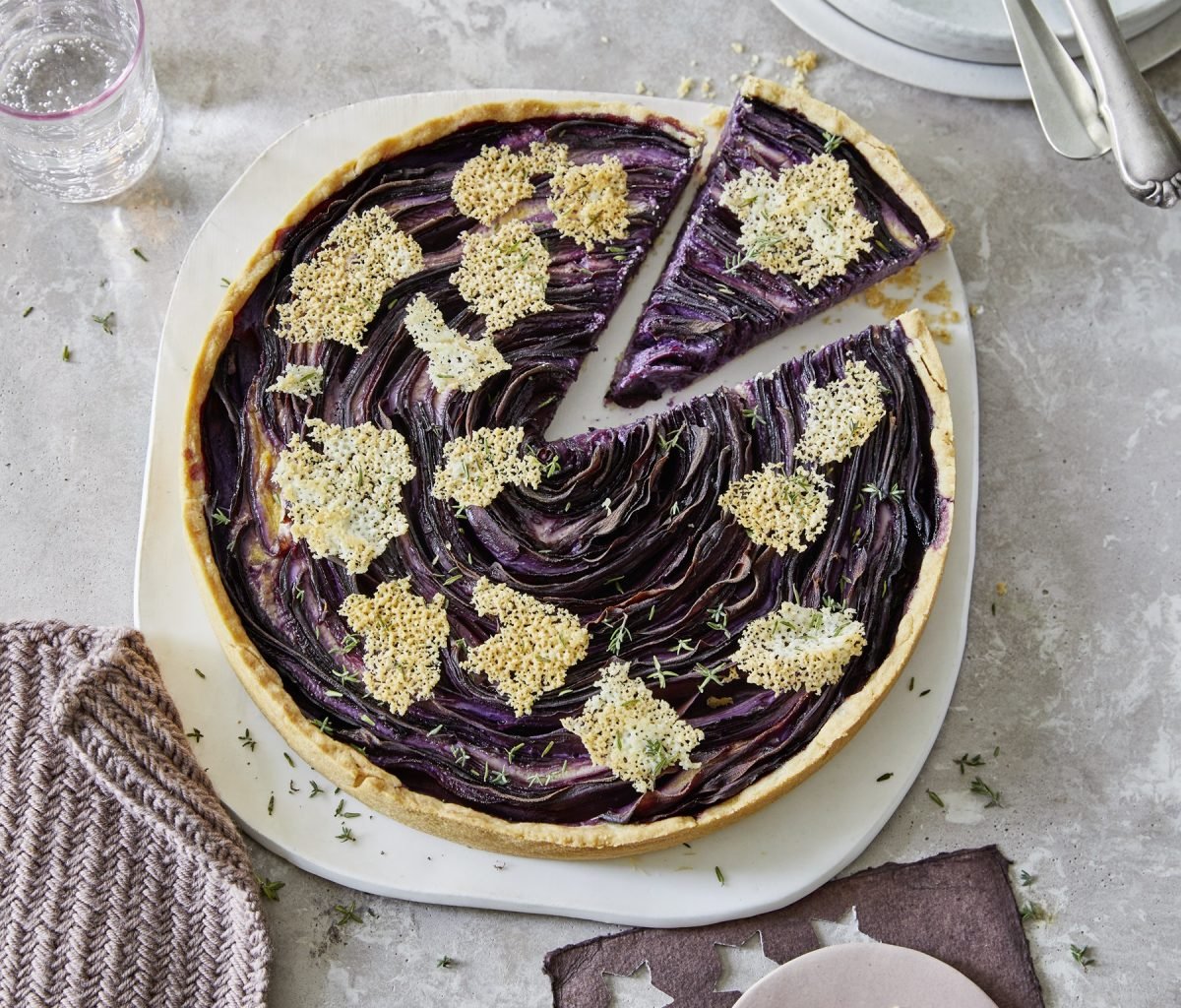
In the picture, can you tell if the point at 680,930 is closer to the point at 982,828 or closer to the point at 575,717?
the point at 575,717

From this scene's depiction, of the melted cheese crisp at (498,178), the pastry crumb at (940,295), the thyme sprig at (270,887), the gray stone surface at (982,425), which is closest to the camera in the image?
the thyme sprig at (270,887)

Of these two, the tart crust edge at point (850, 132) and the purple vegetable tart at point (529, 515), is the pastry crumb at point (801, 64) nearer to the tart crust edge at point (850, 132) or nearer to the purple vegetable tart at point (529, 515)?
the tart crust edge at point (850, 132)

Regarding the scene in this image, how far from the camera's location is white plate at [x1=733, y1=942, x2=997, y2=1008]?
11.5 feet

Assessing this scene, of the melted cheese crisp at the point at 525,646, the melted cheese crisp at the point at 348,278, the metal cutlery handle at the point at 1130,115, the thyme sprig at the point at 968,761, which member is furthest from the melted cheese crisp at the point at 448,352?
the metal cutlery handle at the point at 1130,115

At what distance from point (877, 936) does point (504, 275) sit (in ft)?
6.98

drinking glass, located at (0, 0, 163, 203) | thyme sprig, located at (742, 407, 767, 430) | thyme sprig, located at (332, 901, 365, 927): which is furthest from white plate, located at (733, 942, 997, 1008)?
drinking glass, located at (0, 0, 163, 203)

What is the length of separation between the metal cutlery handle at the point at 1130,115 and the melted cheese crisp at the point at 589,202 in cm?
142

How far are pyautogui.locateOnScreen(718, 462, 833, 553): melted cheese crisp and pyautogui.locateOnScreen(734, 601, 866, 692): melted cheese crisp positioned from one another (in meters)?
0.19

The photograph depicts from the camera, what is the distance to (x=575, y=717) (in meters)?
3.53

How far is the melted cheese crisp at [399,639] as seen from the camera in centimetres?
352

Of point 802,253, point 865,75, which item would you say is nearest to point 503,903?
point 802,253

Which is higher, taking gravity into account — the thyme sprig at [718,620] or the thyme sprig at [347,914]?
the thyme sprig at [718,620]

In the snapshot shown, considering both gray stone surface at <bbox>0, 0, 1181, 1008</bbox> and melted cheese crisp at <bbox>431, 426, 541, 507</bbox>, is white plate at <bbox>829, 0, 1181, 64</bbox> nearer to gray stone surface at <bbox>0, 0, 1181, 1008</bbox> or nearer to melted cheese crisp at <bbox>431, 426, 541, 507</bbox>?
gray stone surface at <bbox>0, 0, 1181, 1008</bbox>

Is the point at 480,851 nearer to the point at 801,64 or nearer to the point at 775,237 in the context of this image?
the point at 775,237
